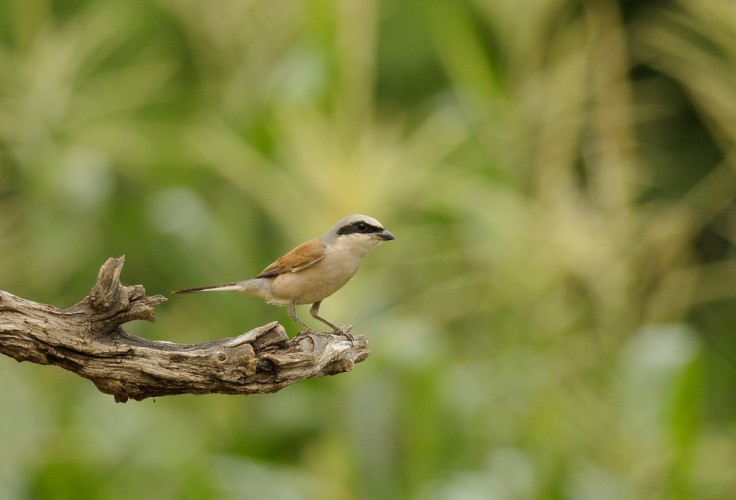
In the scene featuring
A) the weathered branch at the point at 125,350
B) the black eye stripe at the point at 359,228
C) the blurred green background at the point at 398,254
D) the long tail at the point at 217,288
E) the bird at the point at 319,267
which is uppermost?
the blurred green background at the point at 398,254

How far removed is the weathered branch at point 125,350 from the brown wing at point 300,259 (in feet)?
3.83

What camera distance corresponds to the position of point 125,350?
10.0ft

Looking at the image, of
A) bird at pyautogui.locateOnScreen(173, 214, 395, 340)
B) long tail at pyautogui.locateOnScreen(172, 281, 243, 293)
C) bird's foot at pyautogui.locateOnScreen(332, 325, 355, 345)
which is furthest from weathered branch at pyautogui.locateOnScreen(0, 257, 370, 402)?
bird at pyautogui.locateOnScreen(173, 214, 395, 340)

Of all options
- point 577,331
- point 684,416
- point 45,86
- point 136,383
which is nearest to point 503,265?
point 577,331

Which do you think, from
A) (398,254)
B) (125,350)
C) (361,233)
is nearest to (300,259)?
(361,233)

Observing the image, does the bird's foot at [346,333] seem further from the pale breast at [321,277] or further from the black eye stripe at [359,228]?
the black eye stripe at [359,228]

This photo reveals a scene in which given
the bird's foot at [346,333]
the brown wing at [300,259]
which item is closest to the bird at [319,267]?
the brown wing at [300,259]

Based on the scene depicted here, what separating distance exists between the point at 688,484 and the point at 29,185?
13.4 ft

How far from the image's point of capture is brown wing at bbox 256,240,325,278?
4.34 meters

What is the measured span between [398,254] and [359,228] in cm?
237

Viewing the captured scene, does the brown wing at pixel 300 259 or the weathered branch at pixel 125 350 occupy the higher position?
the brown wing at pixel 300 259

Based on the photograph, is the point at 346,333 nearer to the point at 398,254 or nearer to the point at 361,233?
the point at 361,233

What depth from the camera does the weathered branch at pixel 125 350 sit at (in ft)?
9.88

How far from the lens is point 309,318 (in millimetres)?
5754
